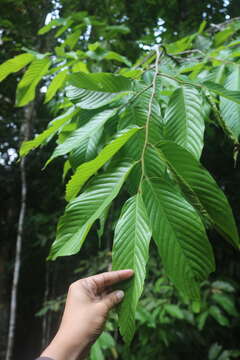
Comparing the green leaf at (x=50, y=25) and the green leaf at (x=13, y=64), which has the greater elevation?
the green leaf at (x=50, y=25)

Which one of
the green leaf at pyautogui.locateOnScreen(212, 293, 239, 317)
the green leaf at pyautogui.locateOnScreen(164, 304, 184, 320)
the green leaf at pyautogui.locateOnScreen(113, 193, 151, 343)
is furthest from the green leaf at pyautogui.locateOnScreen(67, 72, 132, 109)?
the green leaf at pyautogui.locateOnScreen(212, 293, 239, 317)

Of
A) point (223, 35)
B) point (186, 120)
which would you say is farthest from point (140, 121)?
point (223, 35)

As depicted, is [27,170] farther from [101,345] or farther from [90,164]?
[90,164]

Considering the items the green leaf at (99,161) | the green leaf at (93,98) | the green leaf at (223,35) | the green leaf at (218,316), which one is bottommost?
the green leaf at (218,316)

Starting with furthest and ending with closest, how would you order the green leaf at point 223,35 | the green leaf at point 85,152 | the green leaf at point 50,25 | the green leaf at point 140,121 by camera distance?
the green leaf at point 50,25 → the green leaf at point 223,35 → the green leaf at point 85,152 → the green leaf at point 140,121

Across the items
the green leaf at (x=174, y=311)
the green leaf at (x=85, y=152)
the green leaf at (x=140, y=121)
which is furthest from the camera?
the green leaf at (x=174, y=311)

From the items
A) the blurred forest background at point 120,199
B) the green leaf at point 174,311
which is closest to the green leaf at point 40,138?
the blurred forest background at point 120,199

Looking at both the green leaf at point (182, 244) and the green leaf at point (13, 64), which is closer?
the green leaf at point (182, 244)

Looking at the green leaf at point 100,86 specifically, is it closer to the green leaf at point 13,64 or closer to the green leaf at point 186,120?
the green leaf at point 186,120

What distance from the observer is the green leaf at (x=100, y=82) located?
0.54 m

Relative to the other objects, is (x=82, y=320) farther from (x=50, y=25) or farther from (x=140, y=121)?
(x=50, y=25)

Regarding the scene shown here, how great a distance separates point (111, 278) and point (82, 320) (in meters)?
0.11

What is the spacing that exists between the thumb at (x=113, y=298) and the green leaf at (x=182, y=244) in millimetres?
72

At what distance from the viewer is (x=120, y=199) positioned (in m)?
2.07
